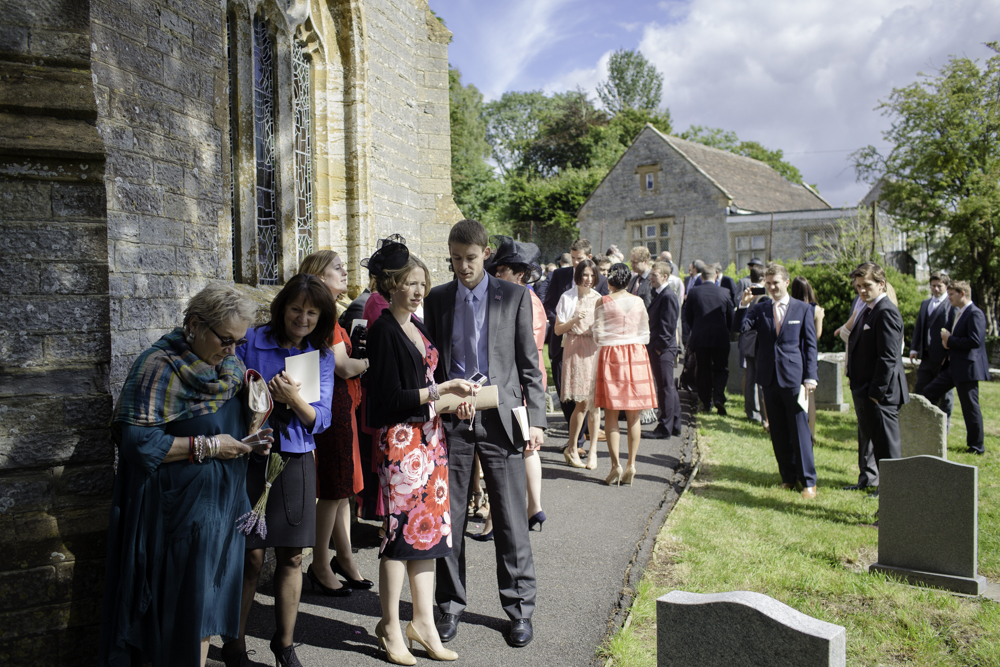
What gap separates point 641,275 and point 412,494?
6843 millimetres

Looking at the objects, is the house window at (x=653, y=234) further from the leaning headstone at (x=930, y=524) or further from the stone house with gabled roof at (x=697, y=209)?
the leaning headstone at (x=930, y=524)

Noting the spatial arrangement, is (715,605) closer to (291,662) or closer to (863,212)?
(291,662)

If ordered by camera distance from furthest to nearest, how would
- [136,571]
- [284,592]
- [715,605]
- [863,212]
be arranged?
[863,212]
[284,592]
[136,571]
[715,605]

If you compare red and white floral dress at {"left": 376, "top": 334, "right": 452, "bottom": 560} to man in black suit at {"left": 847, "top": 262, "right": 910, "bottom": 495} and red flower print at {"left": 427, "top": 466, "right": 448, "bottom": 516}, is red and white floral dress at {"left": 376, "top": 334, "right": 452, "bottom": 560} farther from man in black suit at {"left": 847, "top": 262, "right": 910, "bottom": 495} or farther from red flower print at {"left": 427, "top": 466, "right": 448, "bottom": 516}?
man in black suit at {"left": 847, "top": 262, "right": 910, "bottom": 495}

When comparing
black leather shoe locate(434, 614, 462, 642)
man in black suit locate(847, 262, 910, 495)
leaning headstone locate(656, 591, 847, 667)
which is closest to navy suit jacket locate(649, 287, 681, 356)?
man in black suit locate(847, 262, 910, 495)

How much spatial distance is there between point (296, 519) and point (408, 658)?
90 centimetres

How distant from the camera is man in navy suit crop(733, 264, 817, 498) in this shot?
6.72 m

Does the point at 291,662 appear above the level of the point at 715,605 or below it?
below

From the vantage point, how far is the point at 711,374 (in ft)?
35.6

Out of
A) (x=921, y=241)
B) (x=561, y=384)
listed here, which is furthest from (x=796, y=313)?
(x=921, y=241)

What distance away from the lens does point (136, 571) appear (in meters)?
2.94

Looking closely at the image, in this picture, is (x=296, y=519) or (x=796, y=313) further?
(x=796, y=313)

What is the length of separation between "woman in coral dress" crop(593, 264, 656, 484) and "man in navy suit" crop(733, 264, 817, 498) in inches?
44.3

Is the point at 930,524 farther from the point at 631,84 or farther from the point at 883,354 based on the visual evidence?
the point at 631,84
